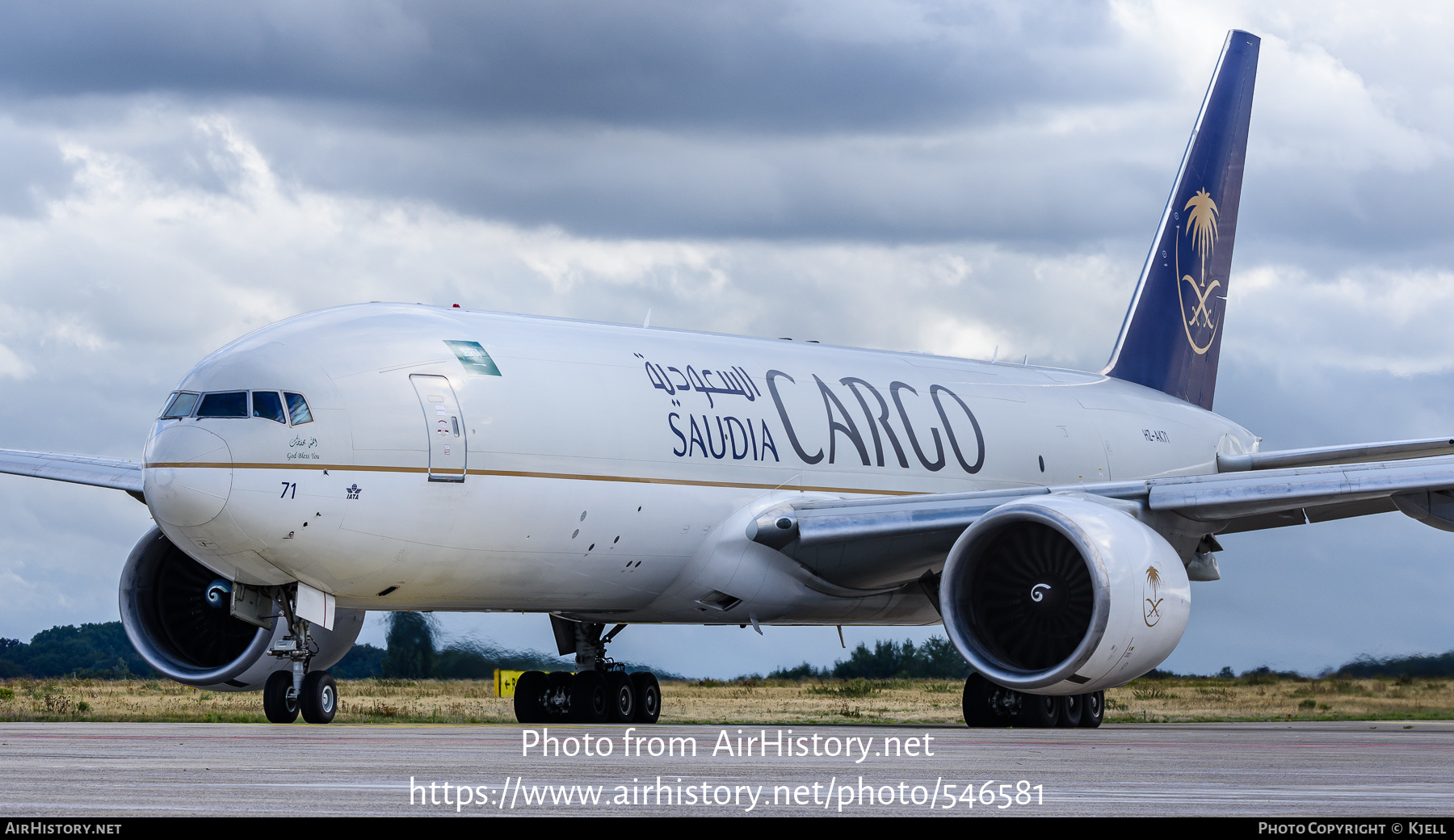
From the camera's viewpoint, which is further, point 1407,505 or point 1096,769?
point 1407,505

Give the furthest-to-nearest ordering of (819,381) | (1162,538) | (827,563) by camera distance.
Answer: (819,381) < (827,563) < (1162,538)

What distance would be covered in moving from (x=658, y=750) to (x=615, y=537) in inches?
174

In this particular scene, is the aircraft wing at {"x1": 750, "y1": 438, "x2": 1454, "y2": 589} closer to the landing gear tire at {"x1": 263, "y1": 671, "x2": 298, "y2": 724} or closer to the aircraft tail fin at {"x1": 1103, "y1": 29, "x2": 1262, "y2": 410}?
the landing gear tire at {"x1": 263, "y1": 671, "x2": 298, "y2": 724}

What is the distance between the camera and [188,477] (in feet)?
46.6

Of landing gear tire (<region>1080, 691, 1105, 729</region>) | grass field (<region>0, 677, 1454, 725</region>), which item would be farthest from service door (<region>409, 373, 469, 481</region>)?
landing gear tire (<region>1080, 691, 1105, 729</region>)

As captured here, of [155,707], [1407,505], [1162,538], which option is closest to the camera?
[1162,538]

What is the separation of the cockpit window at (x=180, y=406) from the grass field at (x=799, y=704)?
486 cm

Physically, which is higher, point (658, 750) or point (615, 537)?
point (615, 537)

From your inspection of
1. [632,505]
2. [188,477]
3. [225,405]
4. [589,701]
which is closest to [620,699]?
[589,701]

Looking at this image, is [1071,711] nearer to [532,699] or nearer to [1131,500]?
[1131,500]

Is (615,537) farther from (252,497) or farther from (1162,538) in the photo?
(1162,538)

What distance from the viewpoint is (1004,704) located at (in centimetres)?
1878

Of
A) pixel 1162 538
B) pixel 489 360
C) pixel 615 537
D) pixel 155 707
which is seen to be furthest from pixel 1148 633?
pixel 155 707

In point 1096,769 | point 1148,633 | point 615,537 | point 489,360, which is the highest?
point 489,360
